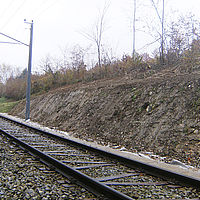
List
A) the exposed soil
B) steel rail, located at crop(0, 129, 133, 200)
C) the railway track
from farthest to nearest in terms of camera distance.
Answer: the exposed soil < the railway track < steel rail, located at crop(0, 129, 133, 200)

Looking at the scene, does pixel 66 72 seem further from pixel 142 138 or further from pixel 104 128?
pixel 142 138

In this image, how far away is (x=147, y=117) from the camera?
831cm

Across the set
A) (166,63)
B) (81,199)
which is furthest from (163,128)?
(166,63)

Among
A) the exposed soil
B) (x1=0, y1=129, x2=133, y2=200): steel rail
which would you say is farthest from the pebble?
the exposed soil

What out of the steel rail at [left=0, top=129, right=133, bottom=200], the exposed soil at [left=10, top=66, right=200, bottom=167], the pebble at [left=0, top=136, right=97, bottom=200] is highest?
the exposed soil at [left=10, top=66, right=200, bottom=167]

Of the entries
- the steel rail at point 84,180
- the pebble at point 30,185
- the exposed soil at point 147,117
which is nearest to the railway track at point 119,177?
the steel rail at point 84,180

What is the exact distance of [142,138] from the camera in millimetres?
7469

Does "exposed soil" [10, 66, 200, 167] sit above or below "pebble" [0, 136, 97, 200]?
above

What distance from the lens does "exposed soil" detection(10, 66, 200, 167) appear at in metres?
6.49

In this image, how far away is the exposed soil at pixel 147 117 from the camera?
6.49 metres

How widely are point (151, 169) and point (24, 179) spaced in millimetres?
2606

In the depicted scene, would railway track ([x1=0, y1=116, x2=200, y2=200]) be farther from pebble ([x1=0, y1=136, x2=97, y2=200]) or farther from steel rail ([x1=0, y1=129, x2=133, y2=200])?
pebble ([x1=0, y1=136, x2=97, y2=200])

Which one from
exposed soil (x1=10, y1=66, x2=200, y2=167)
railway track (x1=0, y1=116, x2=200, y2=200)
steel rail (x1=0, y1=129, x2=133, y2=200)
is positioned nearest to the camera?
steel rail (x1=0, y1=129, x2=133, y2=200)

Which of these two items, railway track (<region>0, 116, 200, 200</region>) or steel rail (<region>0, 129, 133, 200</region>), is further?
railway track (<region>0, 116, 200, 200</region>)
